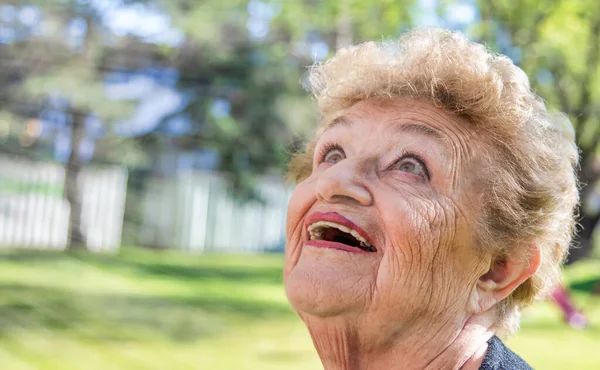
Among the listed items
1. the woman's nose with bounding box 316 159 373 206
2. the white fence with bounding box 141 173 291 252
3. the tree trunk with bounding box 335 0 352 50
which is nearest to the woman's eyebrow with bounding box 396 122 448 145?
the woman's nose with bounding box 316 159 373 206

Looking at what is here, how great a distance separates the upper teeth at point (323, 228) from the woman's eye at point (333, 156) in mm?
196

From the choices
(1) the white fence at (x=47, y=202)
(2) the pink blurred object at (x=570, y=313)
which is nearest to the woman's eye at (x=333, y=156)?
(2) the pink blurred object at (x=570, y=313)

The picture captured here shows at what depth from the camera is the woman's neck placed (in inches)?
56.6

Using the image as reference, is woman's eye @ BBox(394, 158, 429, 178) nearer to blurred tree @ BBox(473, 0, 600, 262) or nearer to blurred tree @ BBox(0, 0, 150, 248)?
blurred tree @ BBox(473, 0, 600, 262)

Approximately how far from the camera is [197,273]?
11141mm

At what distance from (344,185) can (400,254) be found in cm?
19

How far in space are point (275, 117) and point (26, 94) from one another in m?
4.69

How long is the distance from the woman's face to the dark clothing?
0.41 ft

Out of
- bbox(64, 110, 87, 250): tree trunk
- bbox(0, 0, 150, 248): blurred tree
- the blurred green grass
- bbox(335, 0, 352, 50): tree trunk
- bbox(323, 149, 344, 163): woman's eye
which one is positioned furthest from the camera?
bbox(335, 0, 352, 50): tree trunk

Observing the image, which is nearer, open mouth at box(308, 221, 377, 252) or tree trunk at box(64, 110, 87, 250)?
open mouth at box(308, 221, 377, 252)

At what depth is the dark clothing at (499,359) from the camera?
4.78ft

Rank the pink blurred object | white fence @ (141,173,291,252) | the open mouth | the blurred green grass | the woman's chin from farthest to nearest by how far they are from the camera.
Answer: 1. white fence @ (141,173,291,252)
2. the pink blurred object
3. the blurred green grass
4. the open mouth
5. the woman's chin

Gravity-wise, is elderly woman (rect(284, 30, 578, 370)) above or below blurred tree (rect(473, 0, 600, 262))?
below

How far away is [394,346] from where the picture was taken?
146 centimetres
